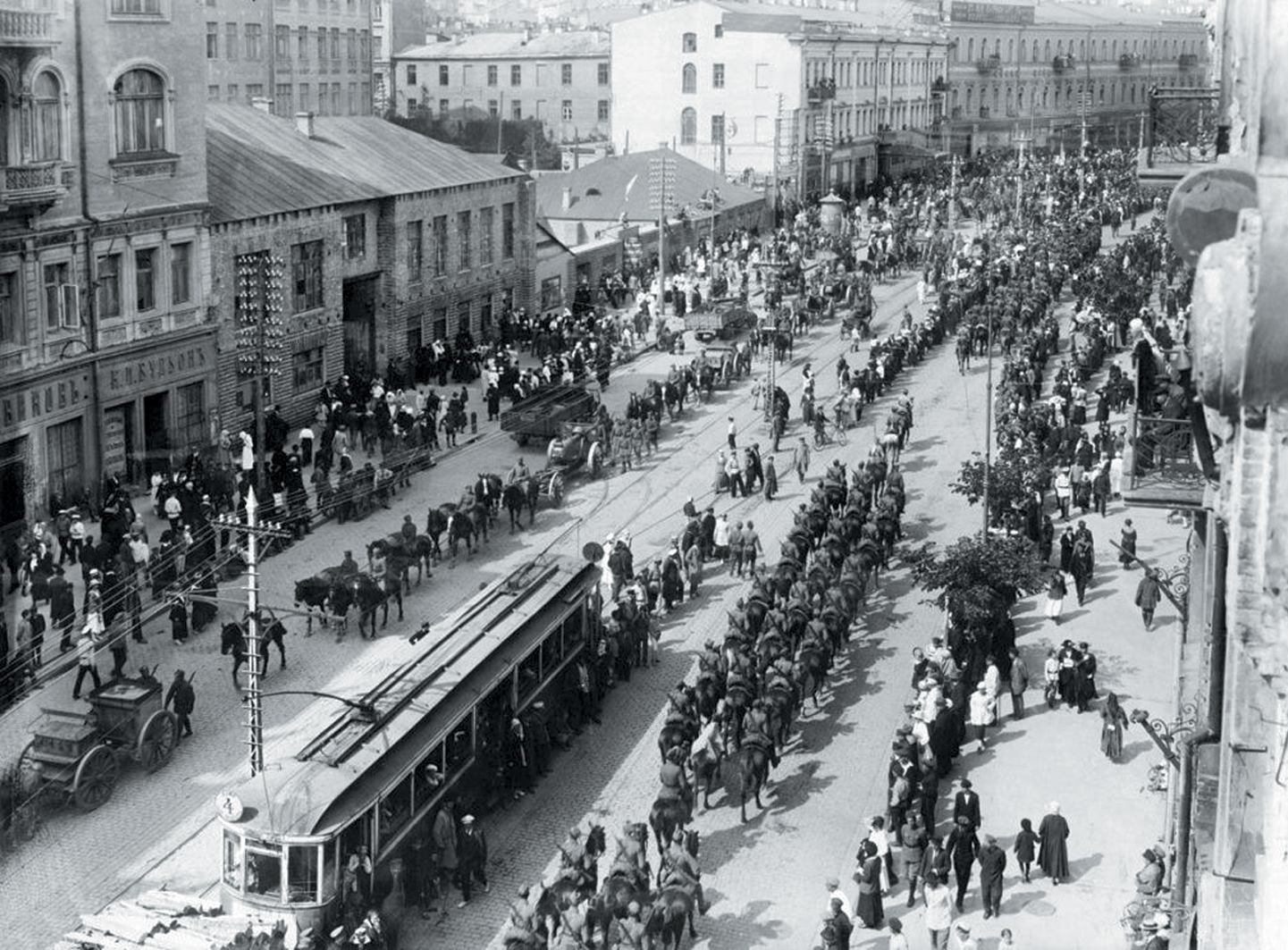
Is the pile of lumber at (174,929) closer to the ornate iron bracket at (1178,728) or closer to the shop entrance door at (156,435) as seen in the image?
the ornate iron bracket at (1178,728)

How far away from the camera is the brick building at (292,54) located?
312 ft

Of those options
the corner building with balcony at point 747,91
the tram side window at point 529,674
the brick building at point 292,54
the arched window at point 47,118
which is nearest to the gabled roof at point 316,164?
the arched window at point 47,118

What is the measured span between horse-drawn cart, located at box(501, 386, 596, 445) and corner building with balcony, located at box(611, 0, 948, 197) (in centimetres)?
5431

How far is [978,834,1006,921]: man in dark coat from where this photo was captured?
2130 centimetres

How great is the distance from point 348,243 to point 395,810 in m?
32.5

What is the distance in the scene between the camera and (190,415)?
42688 mm

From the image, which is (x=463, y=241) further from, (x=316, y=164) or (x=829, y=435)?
(x=829, y=435)

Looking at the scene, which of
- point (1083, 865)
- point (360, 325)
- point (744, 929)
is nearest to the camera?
point (744, 929)

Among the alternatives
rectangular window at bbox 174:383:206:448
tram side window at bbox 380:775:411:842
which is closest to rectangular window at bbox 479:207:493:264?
rectangular window at bbox 174:383:206:448

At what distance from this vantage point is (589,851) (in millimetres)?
21625

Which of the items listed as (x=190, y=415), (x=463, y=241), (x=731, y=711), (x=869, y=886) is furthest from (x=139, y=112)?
(x=869, y=886)

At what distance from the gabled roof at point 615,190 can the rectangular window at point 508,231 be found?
16161 mm

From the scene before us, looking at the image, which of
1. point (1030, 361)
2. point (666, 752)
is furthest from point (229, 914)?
point (1030, 361)

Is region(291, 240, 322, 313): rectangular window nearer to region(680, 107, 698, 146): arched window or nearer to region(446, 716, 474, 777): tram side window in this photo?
region(446, 716, 474, 777): tram side window
